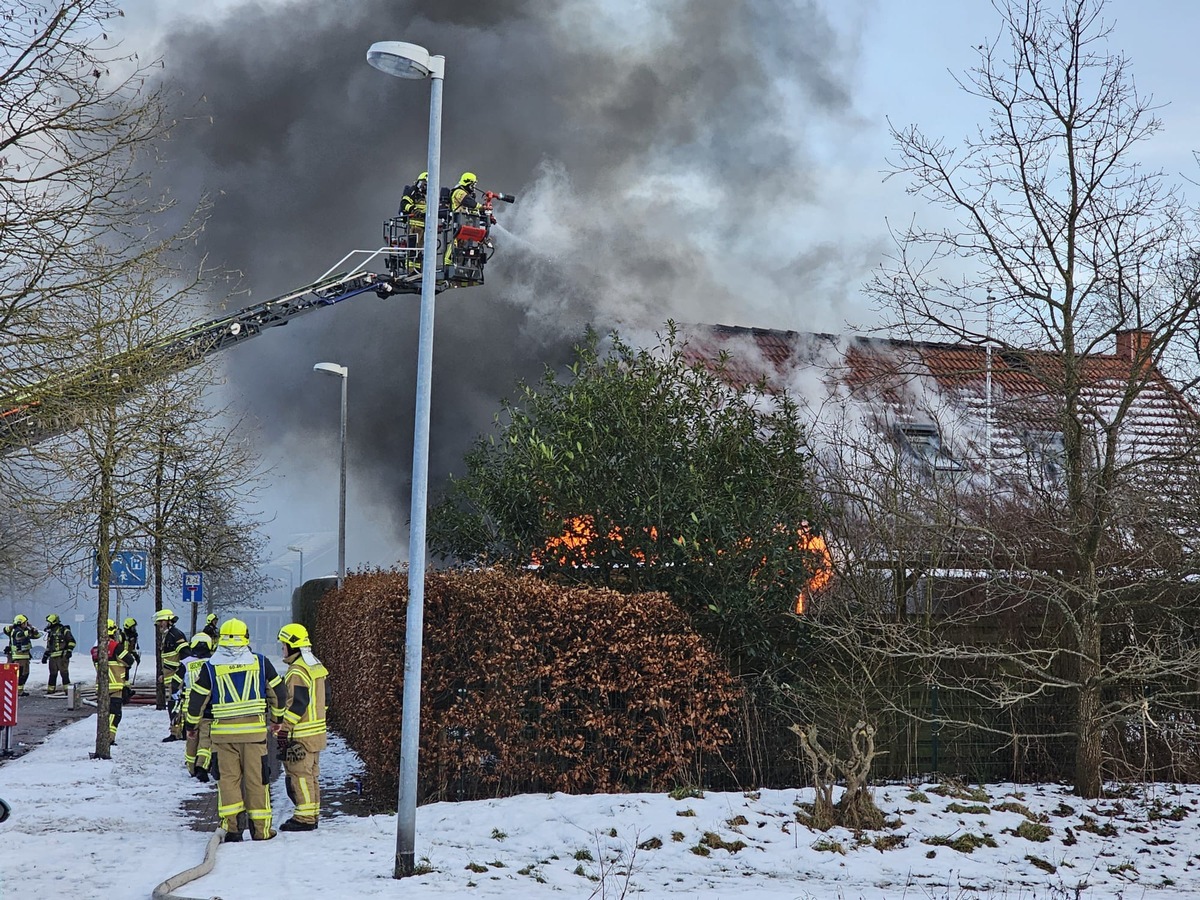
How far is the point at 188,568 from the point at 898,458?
15156 millimetres

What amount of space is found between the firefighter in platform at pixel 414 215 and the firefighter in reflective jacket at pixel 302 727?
978 centimetres

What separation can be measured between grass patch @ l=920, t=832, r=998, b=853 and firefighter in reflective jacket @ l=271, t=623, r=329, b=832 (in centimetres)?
487

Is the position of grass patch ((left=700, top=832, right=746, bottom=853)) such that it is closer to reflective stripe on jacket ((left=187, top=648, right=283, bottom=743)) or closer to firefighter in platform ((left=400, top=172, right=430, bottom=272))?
reflective stripe on jacket ((left=187, top=648, right=283, bottom=743))

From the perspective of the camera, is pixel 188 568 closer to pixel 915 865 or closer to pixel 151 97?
pixel 151 97

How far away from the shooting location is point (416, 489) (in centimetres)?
854

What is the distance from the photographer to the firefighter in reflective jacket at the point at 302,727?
935cm

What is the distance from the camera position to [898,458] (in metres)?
11.9

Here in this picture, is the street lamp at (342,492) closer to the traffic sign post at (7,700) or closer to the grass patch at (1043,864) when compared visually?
the traffic sign post at (7,700)

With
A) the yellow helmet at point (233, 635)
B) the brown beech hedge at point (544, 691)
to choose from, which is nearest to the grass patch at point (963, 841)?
the brown beech hedge at point (544, 691)

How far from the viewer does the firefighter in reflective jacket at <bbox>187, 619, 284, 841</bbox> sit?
9070mm

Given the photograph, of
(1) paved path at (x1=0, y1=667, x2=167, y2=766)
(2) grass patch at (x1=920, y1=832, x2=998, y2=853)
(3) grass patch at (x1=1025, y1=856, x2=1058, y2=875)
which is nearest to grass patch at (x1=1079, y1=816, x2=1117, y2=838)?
(2) grass patch at (x1=920, y1=832, x2=998, y2=853)

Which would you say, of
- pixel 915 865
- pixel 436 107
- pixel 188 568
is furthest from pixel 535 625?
pixel 188 568

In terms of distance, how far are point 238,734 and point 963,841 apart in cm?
570

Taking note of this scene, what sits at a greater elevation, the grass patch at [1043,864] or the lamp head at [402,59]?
the lamp head at [402,59]
